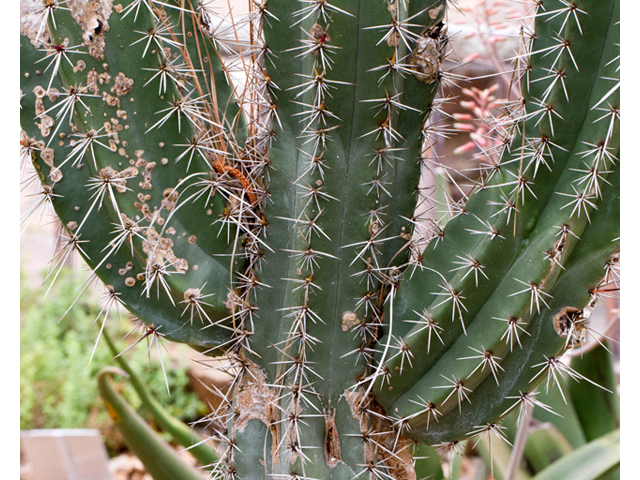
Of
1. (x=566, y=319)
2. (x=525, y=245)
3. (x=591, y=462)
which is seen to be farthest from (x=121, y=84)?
(x=591, y=462)

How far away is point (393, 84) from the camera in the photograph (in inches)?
26.7

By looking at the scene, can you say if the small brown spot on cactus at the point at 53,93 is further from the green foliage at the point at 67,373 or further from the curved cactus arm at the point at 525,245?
the green foliage at the point at 67,373

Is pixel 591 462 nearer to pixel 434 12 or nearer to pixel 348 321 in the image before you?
pixel 348 321

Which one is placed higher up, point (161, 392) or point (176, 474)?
point (176, 474)

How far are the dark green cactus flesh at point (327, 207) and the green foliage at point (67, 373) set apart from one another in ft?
6.90

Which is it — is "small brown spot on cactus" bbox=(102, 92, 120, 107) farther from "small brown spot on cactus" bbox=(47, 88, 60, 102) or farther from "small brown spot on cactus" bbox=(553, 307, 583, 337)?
"small brown spot on cactus" bbox=(553, 307, 583, 337)

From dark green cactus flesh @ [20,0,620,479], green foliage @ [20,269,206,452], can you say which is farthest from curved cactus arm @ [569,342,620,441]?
green foliage @ [20,269,206,452]

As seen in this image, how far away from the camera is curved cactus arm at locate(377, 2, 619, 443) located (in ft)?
2.12

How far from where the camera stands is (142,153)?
70 centimetres

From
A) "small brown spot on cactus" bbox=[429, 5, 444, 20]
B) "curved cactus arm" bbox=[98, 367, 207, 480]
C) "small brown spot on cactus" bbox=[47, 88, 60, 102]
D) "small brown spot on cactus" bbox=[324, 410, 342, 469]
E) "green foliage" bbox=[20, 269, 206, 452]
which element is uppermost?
"small brown spot on cactus" bbox=[47, 88, 60, 102]

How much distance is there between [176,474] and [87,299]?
2239 mm

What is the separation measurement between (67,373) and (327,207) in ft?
8.81
